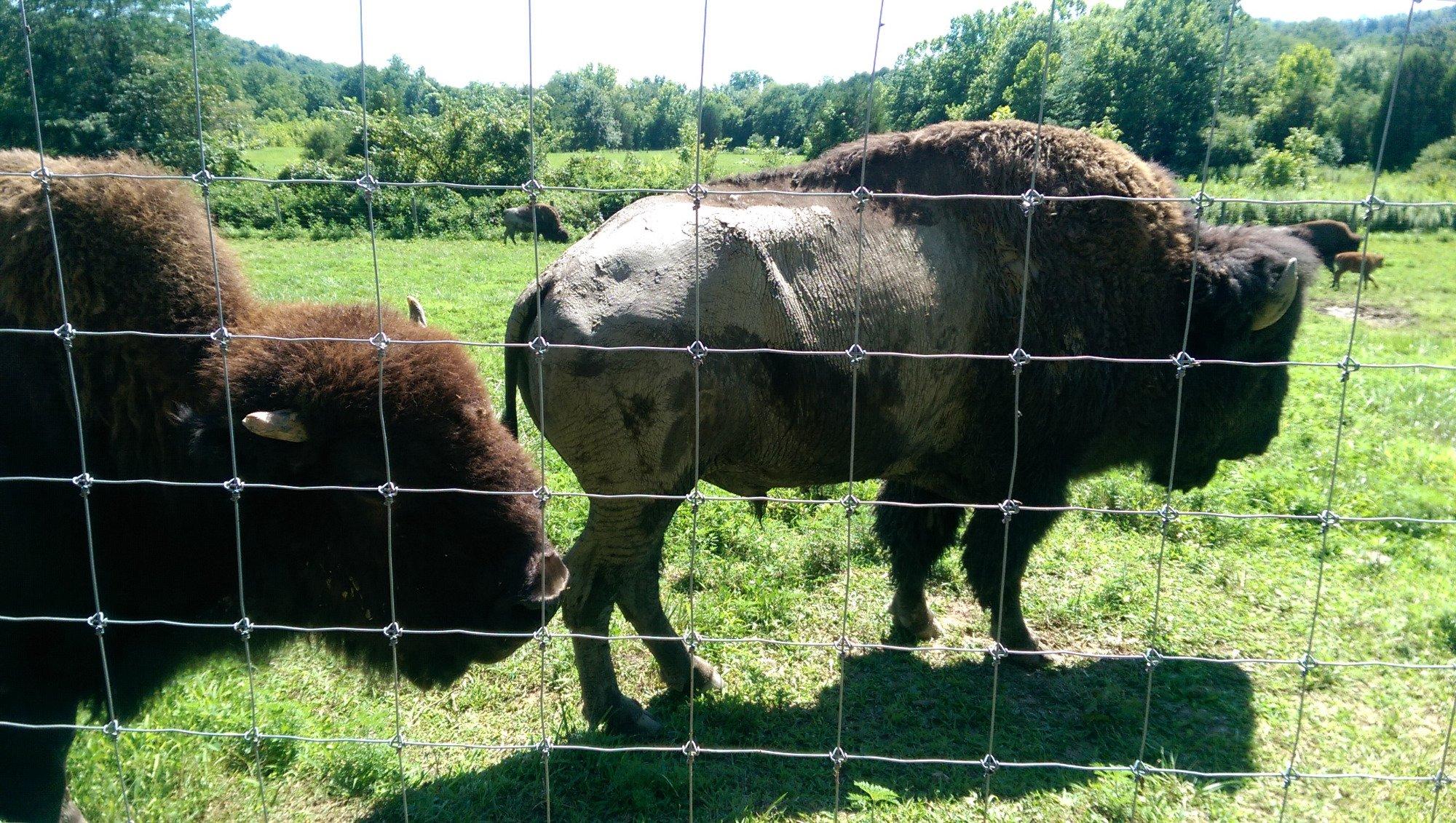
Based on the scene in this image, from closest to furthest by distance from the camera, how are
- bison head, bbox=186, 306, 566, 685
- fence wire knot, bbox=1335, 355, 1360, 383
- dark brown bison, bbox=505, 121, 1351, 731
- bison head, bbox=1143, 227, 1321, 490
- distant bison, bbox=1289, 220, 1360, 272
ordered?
fence wire knot, bbox=1335, 355, 1360, 383
bison head, bbox=186, 306, 566, 685
dark brown bison, bbox=505, 121, 1351, 731
bison head, bbox=1143, 227, 1321, 490
distant bison, bbox=1289, 220, 1360, 272

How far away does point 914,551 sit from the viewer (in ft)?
15.0

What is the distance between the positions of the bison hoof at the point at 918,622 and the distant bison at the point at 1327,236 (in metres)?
2.78

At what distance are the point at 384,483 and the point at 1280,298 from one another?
12.7 ft

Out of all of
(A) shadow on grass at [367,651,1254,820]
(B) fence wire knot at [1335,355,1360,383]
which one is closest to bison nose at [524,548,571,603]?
(A) shadow on grass at [367,651,1254,820]

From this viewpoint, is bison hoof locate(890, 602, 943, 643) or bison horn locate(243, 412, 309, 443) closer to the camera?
bison horn locate(243, 412, 309, 443)

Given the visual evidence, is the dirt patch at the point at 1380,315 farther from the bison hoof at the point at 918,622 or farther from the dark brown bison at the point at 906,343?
the bison hoof at the point at 918,622

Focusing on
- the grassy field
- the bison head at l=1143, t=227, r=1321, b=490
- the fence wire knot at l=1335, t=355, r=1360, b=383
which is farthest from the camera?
the bison head at l=1143, t=227, r=1321, b=490

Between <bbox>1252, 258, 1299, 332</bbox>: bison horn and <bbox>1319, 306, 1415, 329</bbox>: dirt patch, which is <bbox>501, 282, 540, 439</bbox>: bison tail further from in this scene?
<bbox>1319, 306, 1415, 329</bbox>: dirt patch

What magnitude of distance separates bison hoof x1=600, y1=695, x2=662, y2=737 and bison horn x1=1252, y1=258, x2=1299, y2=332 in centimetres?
A: 328

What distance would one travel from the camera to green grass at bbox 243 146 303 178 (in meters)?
14.7

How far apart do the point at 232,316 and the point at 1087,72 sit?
327 cm

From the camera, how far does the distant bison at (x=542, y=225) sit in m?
15.9

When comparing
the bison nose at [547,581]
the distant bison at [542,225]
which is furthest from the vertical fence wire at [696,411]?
the distant bison at [542,225]

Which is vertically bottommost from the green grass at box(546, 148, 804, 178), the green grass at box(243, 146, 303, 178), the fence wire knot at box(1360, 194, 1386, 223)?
the fence wire knot at box(1360, 194, 1386, 223)
